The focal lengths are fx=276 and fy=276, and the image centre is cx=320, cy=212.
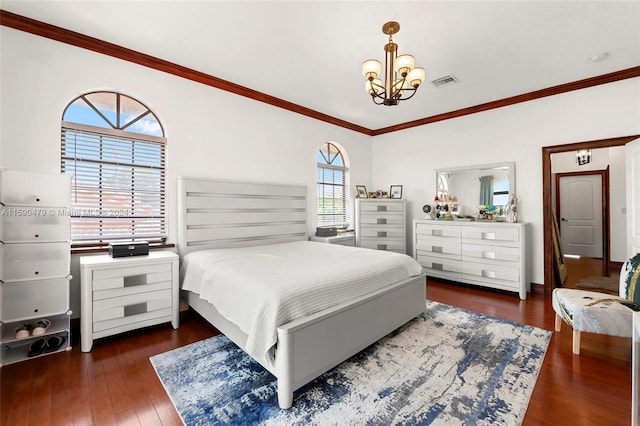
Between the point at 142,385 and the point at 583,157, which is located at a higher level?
the point at 583,157

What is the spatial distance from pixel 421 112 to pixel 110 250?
4.75 meters

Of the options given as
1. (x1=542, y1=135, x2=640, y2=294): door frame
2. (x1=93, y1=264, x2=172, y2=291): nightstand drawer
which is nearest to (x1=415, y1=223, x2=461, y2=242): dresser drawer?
(x1=542, y1=135, x2=640, y2=294): door frame

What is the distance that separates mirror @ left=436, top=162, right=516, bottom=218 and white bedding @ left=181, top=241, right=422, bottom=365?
7.52ft

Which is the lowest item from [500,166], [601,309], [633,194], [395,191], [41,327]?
[41,327]

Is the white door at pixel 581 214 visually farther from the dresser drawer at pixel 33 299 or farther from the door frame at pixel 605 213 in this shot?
the dresser drawer at pixel 33 299

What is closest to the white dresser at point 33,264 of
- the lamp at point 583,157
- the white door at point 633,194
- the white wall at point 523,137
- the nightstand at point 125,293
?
the nightstand at point 125,293

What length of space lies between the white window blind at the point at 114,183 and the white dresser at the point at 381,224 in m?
3.21

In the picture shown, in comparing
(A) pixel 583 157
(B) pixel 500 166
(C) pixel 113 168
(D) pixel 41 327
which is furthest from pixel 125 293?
(A) pixel 583 157

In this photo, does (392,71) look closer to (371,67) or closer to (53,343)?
(371,67)

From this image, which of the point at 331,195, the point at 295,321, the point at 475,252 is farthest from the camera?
the point at 331,195

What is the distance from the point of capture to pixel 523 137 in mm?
4055

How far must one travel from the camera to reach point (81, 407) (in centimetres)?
170

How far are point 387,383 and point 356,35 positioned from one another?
293 centimetres

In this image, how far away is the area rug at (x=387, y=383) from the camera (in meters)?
1.64
